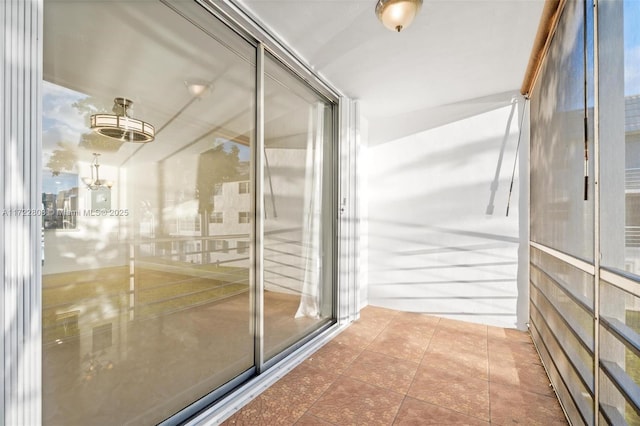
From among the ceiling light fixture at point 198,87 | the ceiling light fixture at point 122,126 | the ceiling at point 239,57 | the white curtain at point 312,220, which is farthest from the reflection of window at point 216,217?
the white curtain at point 312,220

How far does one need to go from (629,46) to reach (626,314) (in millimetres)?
1041

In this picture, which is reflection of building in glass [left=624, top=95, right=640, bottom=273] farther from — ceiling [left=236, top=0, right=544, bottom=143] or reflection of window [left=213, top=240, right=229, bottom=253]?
reflection of window [left=213, top=240, right=229, bottom=253]

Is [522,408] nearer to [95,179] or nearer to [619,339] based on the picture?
[619,339]

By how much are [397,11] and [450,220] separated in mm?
2373

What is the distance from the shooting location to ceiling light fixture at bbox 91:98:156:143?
4.09 feet

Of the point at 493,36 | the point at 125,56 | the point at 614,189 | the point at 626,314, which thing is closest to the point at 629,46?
the point at 614,189

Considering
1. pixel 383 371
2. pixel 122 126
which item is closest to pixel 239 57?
pixel 122 126

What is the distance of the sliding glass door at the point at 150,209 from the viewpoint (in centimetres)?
115

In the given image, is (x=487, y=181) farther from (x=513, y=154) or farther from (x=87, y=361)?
(x=87, y=361)

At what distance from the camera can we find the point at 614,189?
121cm

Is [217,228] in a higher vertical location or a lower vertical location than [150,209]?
lower

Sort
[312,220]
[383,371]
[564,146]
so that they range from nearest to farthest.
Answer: [564,146]
[383,371]
[312,220]

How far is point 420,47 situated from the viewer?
89.8 inches

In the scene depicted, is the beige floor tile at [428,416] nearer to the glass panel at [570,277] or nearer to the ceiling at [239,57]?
the glass panel at [570,277]
